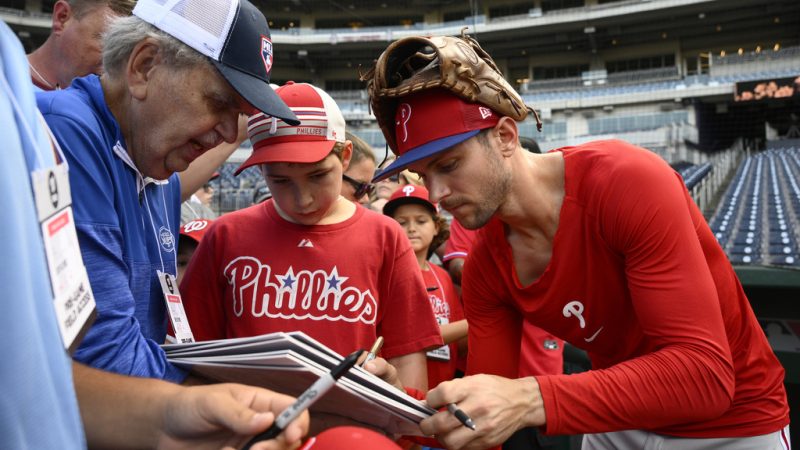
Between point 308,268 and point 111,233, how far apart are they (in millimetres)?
675

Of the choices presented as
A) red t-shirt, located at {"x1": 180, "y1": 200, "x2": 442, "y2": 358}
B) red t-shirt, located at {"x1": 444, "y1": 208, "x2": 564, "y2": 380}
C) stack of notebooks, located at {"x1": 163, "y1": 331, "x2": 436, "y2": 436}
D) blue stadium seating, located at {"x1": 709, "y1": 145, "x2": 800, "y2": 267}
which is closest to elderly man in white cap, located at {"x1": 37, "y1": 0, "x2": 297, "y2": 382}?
stack of notebooks, located at {"x1": 163, "y1": 331, "x2": 436, "y2": 436}

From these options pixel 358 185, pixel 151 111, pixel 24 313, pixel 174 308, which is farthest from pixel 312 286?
pixel 358 185

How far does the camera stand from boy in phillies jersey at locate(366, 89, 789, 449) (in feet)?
4.05

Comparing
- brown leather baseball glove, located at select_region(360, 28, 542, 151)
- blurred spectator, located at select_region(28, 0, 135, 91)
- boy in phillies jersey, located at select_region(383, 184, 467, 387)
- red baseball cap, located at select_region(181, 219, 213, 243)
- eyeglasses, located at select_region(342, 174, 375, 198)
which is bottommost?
boy in phillies jersey, located at select_region(383, 184, 467, 387)

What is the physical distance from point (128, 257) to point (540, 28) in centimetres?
2740

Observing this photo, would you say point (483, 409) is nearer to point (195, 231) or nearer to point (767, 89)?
point (195, 231)

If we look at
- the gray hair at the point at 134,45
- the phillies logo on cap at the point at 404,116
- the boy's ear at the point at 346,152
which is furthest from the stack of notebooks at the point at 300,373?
the boy's ear at the point at 346,152

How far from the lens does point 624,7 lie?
970 inches

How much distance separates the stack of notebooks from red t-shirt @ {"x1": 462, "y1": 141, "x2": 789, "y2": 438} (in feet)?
1.23

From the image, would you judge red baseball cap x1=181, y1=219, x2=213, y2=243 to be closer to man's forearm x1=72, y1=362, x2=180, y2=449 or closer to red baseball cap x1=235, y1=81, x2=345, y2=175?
red baseball cap x1=235, y1=81, x2=345, y2=175

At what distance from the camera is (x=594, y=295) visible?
154 centimetres

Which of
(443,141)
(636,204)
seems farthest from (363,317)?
(636,204)

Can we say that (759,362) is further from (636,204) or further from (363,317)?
(363,317)

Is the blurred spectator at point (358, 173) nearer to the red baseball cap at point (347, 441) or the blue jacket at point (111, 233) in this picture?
the blue jacket at point (111, 233)
